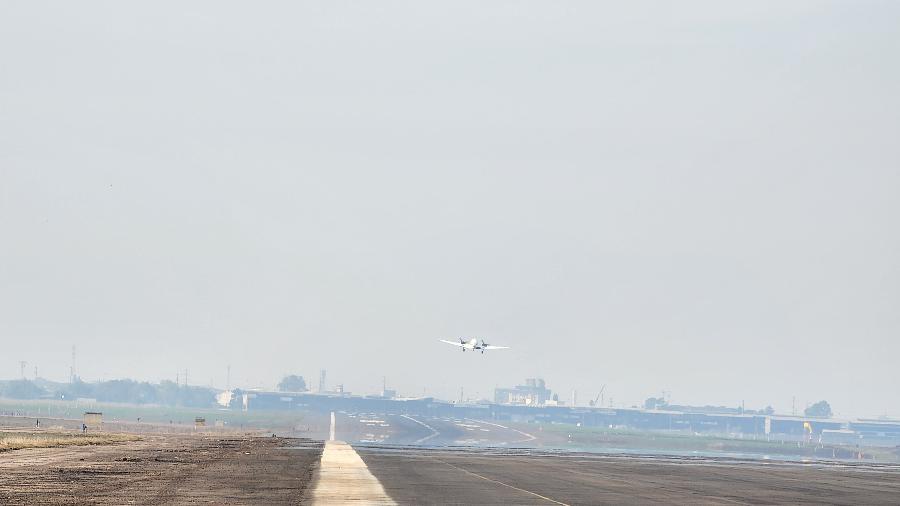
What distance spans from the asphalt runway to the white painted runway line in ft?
2.68

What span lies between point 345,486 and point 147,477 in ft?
29.7

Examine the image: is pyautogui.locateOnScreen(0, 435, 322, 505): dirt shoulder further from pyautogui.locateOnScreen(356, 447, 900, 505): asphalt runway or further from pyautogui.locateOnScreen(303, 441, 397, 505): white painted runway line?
pyautogui.locateOnScreen(356, 447, 900, 505): asphalt runway

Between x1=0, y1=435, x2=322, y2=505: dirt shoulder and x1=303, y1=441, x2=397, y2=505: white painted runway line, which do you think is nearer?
x1=0, y1=435, x2=322, y2=505: dirt shoulder

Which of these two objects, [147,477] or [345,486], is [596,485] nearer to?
[345,486]

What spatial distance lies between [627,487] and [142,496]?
28.5 m

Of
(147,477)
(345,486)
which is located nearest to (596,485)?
(345,486)

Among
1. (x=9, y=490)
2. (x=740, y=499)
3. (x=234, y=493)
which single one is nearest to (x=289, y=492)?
(x=234, y=493)

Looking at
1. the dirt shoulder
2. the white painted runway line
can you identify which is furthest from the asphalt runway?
the dirt shoulder

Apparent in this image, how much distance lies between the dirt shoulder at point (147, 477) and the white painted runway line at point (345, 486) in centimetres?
82

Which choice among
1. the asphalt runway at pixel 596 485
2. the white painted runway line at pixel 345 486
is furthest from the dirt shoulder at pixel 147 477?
the asphalt runway at pixel 596 485

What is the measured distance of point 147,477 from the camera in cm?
5875

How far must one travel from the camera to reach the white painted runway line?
47547mm

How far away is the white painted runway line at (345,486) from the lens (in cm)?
4755

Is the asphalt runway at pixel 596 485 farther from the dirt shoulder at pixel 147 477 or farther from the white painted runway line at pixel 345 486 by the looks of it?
the dirt shoulder at pixel 147 477
